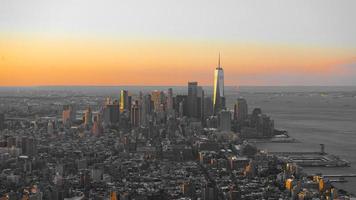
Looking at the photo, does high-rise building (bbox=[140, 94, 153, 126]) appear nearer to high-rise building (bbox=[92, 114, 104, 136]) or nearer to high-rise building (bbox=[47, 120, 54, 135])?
high-rise building (bbox=[92, 114, 104, 136])

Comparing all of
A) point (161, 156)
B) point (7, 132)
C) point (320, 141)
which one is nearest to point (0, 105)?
point (7, 132)

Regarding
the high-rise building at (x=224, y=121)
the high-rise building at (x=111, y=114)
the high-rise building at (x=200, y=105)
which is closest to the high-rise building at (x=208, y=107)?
the high-rise building at (x=200, y=105)

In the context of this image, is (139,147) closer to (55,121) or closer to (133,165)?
(133,165)

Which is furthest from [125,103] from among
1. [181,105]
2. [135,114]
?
[135,114]

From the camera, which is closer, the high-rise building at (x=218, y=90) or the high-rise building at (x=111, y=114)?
the high-rise building at (x=111, y=114)

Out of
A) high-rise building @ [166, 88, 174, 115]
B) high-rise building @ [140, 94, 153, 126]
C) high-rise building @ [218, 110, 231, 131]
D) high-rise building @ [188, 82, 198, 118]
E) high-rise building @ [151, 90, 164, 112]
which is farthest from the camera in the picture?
high-rise building @ [188, 82, 198, 118]

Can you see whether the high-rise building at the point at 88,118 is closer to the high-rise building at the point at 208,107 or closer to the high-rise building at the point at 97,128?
the high-rise building at the point at 97,128

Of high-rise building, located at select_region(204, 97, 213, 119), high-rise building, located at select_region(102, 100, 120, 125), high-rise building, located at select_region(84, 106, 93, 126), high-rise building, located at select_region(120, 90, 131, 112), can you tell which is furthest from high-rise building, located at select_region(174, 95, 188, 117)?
high-rise building, located at select_region(84, 106, 93, 126)

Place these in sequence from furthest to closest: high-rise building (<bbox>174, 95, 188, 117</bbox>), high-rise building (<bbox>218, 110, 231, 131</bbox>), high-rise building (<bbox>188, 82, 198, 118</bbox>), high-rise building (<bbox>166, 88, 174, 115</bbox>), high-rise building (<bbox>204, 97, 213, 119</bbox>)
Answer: high-rise building (<bbox>204, 97, 213, 119</bbox>) < high-rise building (<bbox>188, 82, 198, 118</bbox>) < high-rise building (<bbox>174, 95, 188, 117</bbox>) < high-rise building (<bbox>166, 88, 174, 115</bbox>) < high-rise building (<bbox>218, 110, 231, 131</bbox>)
